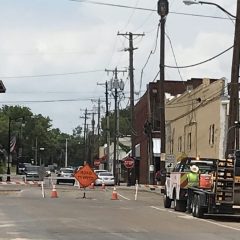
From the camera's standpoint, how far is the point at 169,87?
234ft

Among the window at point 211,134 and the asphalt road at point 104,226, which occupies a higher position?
the window at point 211,134

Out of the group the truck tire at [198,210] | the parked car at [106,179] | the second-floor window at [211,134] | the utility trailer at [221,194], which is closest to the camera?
the utility trailer at [221,194]

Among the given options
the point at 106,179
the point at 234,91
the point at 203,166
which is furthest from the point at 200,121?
the point at 203,166

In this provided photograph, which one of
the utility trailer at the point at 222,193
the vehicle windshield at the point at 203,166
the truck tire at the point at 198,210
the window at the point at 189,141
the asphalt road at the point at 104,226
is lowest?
the asphalt road at the point at 104,226

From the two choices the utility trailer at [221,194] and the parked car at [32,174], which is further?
the parked car at [32,174]

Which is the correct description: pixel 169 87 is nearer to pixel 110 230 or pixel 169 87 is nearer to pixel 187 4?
pixel 187 4

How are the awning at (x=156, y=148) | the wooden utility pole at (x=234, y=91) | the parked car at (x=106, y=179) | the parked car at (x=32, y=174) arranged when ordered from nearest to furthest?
the wooden utility pole at (x=234, y=91) → the parked car at (x=106, y=179) → the parked car at (x=32, y=174) → the awning at (x=156, y=148)

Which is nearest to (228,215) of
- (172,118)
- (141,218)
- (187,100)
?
(141,218)

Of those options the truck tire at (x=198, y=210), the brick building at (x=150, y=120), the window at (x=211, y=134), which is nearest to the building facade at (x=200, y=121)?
the window at (x=211, y=134)

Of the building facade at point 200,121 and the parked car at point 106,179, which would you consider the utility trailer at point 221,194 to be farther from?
the parked car at point 106,179

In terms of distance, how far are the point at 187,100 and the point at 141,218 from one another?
95.5 ft

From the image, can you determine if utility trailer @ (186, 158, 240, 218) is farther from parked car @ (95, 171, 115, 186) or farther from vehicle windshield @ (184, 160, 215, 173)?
parked car @ (95, 171, 115, 186)

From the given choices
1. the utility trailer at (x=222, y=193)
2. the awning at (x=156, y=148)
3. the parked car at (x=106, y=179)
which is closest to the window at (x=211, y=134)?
the utility trailer at (x=222, y=193)

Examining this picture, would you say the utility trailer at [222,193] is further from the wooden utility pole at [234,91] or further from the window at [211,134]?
the window at [211,134]
